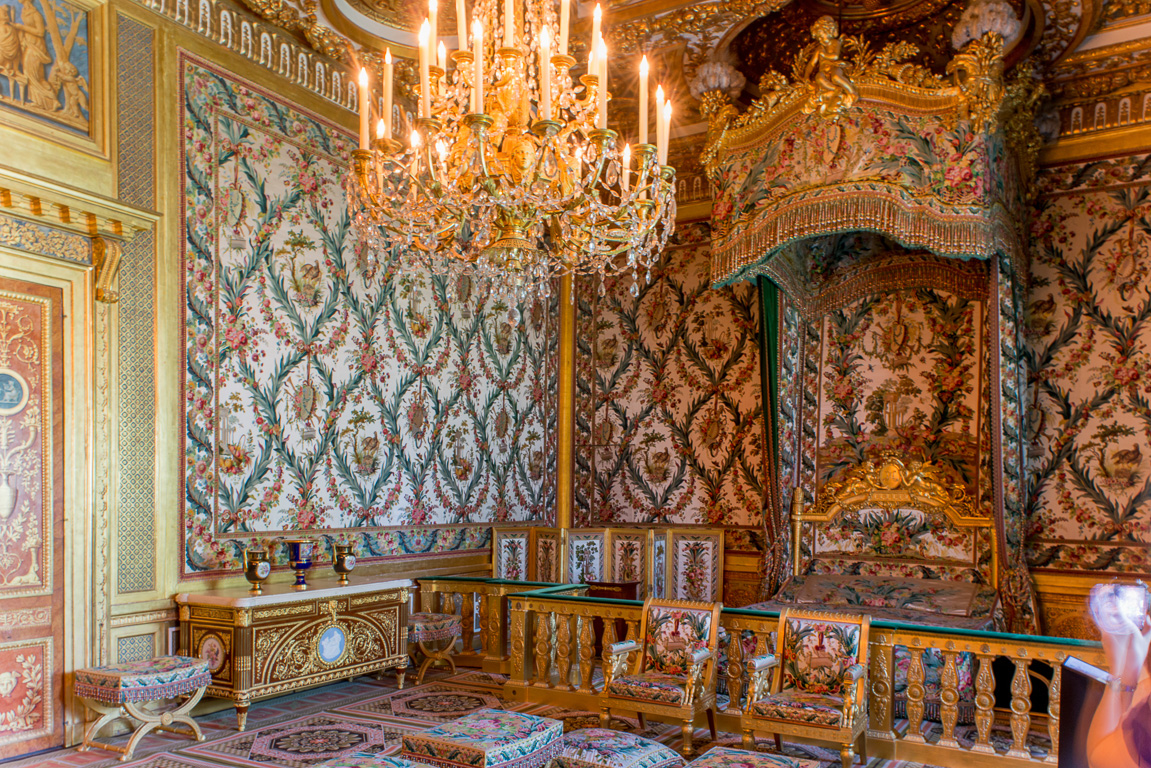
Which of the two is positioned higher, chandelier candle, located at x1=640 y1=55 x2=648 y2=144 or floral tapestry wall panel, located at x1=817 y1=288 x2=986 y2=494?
chandelier candle, located at x1=640 y1=55 x2=648 y2=144

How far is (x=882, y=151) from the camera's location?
5488 millimetres

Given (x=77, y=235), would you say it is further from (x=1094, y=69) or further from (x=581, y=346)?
(x=1094, y=69)

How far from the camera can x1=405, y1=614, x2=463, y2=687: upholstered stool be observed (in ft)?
20.7

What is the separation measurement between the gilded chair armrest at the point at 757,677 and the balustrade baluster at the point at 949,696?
844 millimetres

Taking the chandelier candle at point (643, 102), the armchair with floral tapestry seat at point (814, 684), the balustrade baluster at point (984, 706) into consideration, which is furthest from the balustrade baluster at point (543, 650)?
the chandelier candle at point (643, 102)

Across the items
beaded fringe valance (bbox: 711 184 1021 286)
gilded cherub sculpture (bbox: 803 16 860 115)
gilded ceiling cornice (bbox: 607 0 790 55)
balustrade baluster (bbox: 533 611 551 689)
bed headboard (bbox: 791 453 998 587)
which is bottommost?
balustrade baluster (bbox: 533 611 551 689)

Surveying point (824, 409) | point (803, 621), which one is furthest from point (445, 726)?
point (824, 409)

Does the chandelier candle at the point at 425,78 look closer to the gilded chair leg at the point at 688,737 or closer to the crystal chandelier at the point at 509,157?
the crystal chandelier at the point at 509,157

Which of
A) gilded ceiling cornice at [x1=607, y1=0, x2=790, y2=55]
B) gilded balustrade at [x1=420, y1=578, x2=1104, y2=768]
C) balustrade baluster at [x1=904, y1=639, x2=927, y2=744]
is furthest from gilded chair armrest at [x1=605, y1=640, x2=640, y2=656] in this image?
gilded ceiling cornice at [x1=607, y1=0, x2=790, y2=55]

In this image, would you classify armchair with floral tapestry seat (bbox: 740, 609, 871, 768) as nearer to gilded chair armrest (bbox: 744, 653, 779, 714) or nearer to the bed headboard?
gilded chair armrest (bbox: 744, 653, 779, 714)

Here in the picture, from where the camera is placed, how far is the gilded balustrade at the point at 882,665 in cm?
432

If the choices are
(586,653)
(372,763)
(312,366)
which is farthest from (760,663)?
(312,366)

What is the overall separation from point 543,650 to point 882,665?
2093 mm

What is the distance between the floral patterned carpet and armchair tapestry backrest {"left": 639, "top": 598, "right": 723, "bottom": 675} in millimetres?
393
